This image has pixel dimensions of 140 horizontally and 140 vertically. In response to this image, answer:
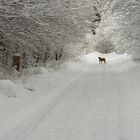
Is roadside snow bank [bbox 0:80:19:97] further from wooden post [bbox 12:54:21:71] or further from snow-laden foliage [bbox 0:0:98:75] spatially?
wooden post [bbox 12:54:21:71]

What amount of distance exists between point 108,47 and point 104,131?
252ft

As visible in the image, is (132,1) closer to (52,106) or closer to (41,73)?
(41,73)

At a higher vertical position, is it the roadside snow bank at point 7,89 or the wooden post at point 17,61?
the wooden post at point 17,61

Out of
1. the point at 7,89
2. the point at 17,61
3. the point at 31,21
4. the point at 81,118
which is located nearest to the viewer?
the point at 81,118

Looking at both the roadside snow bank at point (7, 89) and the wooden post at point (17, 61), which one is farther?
the wooden post at point (17, 61)

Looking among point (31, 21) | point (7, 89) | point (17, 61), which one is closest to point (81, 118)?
point (7, 89)

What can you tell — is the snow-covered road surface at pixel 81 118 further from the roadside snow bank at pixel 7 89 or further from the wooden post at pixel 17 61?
the wooden post at pixel 17 61

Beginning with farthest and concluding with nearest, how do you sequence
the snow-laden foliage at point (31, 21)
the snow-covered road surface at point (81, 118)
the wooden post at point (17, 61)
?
the wooden post at point (17, 61), the snow-laden foliage at point (31, 21), the snow-covered road surface at point (81, 118)

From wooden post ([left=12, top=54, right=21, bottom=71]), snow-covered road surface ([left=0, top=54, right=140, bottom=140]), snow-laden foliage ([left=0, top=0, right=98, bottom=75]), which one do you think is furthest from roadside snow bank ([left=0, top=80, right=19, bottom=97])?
wooden post ([left=12, top=54, right=21, bottom=71])

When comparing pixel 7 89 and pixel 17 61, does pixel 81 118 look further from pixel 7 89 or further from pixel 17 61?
pixel 17 61

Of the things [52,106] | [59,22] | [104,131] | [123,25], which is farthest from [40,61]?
[104,131]

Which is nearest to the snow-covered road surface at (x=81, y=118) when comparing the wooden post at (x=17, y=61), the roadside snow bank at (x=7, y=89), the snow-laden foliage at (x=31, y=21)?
the roadside snow bank at (x=7, y=89)

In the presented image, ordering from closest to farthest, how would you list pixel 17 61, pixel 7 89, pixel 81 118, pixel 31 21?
pixel 81 118
pixel 7 89
pixel 31 21
pixel 17 61

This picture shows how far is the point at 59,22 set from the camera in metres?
15.2
